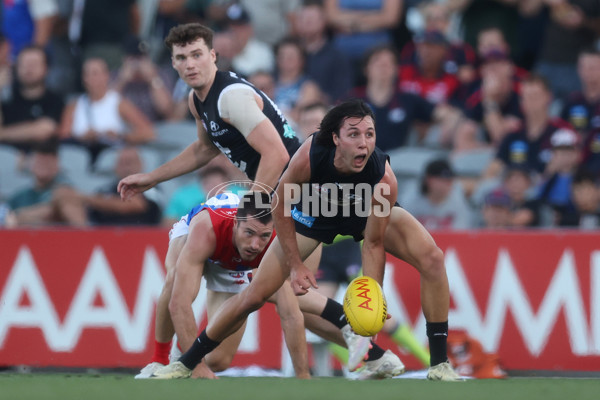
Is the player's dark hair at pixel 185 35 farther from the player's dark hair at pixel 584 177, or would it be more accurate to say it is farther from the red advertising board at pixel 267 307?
the player's dark hair at pixel 584 177

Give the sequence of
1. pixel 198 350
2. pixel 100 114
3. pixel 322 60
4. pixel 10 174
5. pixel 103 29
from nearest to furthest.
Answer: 1. pixel 198 350
2. pixel 10 174
3. pixel 322 60
4. pixel 100 114
5. pixel 103 29

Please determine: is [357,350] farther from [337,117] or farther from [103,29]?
[103,29]

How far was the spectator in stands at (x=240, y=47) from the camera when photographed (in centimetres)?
1298

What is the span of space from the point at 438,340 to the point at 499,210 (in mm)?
3696

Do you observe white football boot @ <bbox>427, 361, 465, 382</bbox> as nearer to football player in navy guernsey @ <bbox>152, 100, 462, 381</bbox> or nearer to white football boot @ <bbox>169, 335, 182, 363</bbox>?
football player in navy guernsey @ <bbox>152, 100, 462, 381</bbox>

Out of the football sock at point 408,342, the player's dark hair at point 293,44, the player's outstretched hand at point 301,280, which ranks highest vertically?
the player's dark hair at point 293,44

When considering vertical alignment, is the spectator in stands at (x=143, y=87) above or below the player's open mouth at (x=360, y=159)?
above

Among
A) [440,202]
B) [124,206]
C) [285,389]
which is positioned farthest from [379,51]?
[285,389]

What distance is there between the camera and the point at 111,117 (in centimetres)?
1289

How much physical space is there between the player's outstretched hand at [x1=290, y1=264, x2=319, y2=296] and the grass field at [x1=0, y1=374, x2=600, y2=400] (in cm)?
59

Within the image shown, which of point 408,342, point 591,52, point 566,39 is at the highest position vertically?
point 566,39

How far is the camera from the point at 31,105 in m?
13.0

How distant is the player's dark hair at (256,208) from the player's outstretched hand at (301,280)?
2.46ft

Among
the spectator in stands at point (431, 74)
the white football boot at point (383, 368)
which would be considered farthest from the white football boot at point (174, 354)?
the spectator in stands at point (431, 74)
